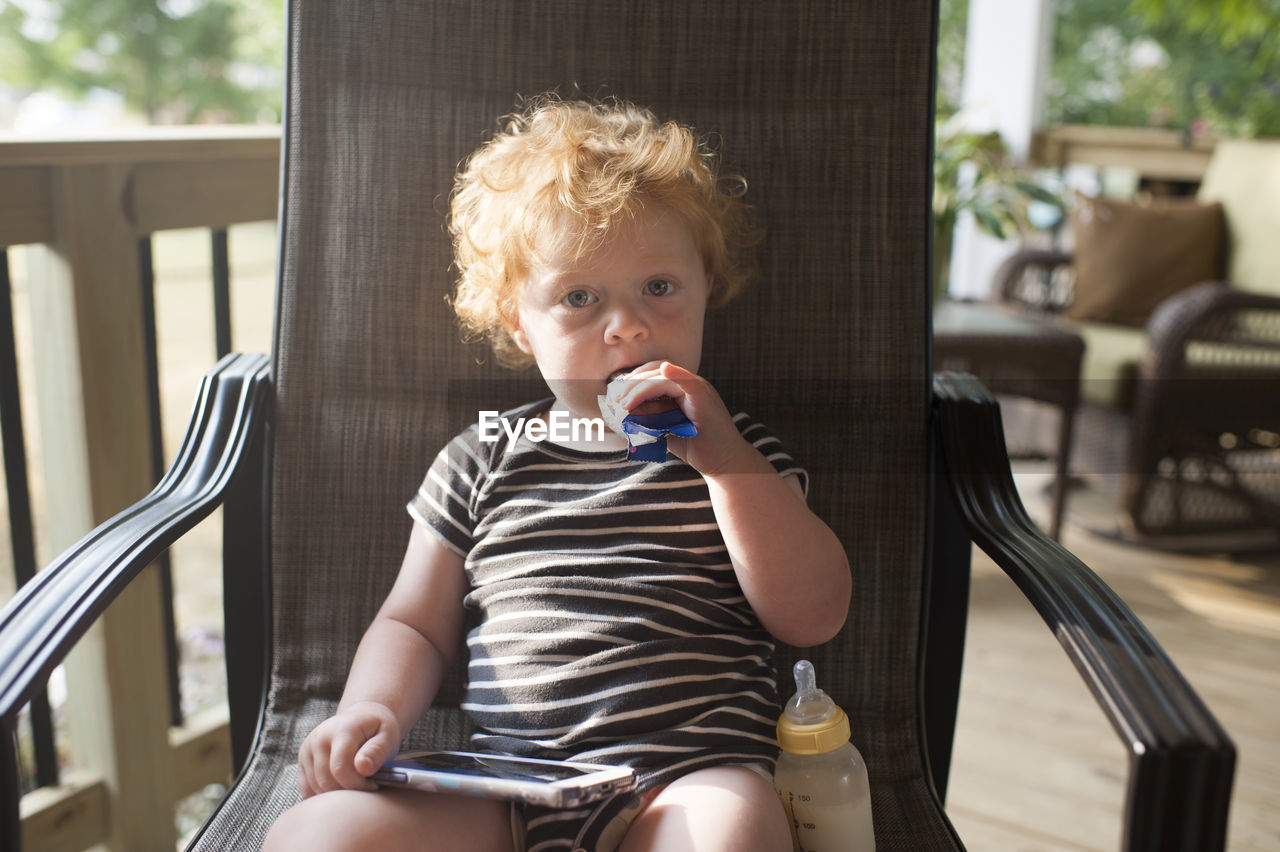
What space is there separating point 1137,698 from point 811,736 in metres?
0.24

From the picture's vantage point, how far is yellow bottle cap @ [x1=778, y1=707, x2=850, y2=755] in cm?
75

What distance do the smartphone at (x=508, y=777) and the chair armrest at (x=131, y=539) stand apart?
0.75ft

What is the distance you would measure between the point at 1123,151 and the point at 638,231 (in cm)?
330

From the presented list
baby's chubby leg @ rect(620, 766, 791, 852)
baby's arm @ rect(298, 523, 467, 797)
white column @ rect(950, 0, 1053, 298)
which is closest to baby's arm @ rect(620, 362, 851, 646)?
baby's chubby leg @ rect(620, 766, 791, 852)

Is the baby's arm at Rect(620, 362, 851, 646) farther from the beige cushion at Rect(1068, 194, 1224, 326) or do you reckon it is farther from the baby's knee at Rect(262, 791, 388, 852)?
the beige cushion at Rect(1068, 194, 1224, 326)

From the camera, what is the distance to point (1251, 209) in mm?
2635

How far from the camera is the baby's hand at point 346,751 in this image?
2.35 feet

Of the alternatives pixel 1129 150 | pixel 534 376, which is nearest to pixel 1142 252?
pixel 1129 150

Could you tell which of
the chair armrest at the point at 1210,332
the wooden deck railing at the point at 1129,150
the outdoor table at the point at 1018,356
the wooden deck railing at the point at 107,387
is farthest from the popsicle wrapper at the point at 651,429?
the wooden deck railing at the point at 1129,150

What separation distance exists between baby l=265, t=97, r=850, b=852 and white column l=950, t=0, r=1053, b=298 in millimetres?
3004

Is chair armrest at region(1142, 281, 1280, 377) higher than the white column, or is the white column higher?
the white column

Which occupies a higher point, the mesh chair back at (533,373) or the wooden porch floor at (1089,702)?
the mesh chair back at (533,373)

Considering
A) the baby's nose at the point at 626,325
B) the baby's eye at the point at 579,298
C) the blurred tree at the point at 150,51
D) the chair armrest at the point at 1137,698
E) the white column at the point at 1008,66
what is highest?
the blurred tree at the point at 150,51

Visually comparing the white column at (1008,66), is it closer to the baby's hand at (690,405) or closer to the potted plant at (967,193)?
the potted plant at (967,193)
